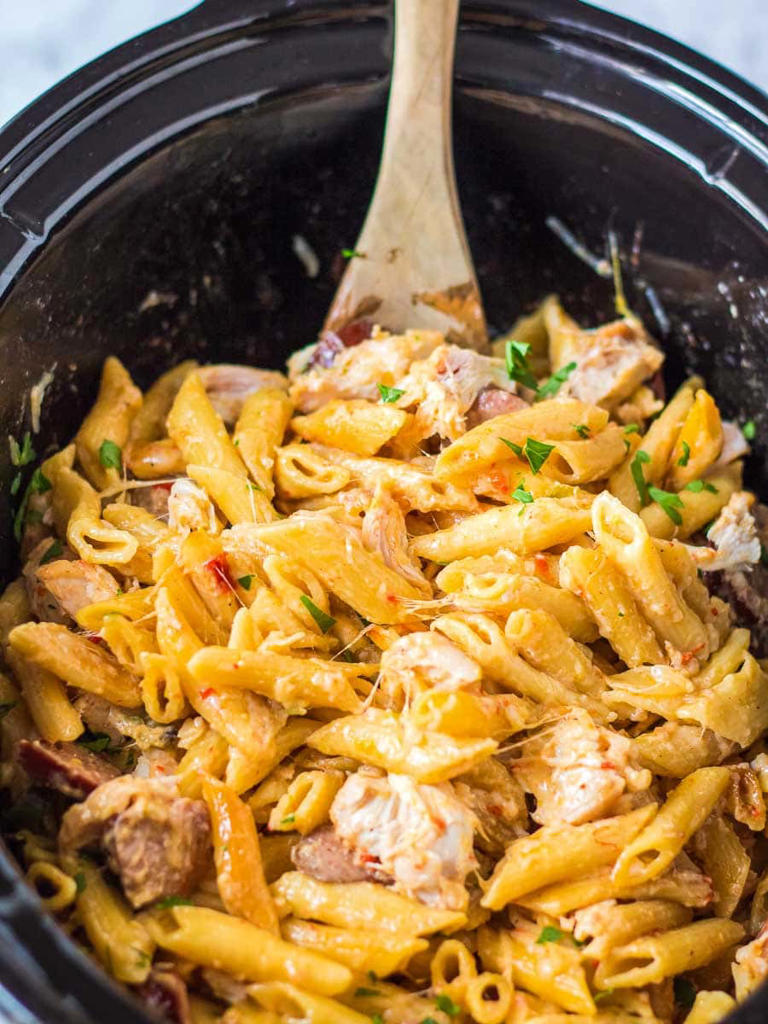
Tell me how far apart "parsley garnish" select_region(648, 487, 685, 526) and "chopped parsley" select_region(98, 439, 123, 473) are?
1.19 metres

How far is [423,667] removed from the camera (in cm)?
212

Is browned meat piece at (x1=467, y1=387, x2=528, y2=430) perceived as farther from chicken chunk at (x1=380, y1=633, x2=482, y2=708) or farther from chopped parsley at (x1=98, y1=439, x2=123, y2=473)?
chopped parsley at (x1=98, y1=439, x2=123, y2=473)

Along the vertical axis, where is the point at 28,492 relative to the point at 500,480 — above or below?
above

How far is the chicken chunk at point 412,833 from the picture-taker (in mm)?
1962

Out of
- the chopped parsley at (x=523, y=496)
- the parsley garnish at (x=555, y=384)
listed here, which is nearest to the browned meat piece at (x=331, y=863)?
the chopped parsley at (x=523, y=496)

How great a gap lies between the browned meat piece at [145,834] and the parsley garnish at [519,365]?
123 centimetres

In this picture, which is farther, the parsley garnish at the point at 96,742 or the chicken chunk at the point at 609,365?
the chicken chunk at the point at 609,365

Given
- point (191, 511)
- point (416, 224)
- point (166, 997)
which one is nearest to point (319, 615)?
point (191, 511)

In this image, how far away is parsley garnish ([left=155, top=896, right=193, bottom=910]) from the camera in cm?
197

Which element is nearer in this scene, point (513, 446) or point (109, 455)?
point (513, 446)

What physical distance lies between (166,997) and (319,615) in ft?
2.41

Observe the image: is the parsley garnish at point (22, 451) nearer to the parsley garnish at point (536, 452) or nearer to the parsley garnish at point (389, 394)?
the parsley garnish at point (389, 394)

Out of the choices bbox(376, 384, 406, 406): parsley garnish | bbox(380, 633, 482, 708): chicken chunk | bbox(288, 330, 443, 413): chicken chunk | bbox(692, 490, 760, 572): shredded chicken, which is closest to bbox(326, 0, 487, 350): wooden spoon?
bbox(288, 330, 443, 413): chicken chunk

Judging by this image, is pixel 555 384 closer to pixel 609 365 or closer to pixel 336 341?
pixel 609 365
